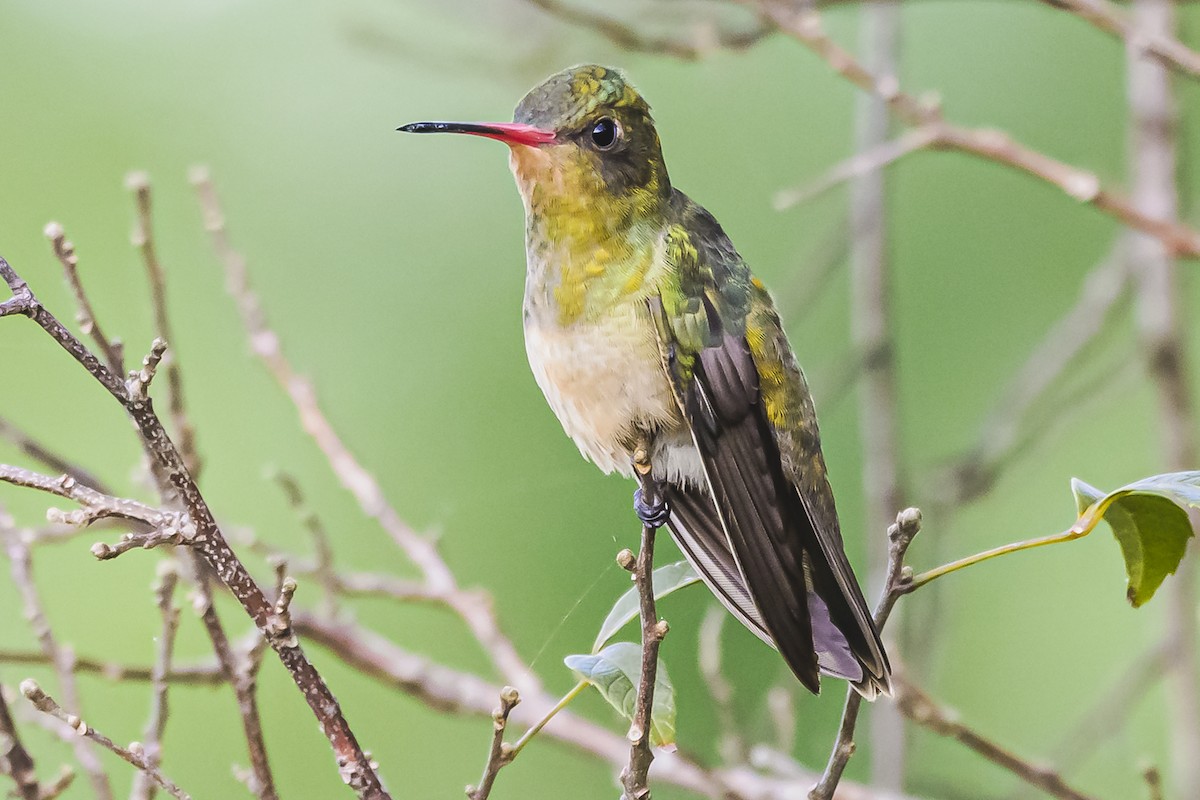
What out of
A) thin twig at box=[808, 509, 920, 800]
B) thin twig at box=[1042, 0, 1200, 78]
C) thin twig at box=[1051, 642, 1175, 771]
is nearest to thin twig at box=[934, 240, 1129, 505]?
thin twig at box=[1051, 642, 1175, 771]

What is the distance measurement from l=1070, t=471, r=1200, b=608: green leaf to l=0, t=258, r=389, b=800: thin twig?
1.27 ft

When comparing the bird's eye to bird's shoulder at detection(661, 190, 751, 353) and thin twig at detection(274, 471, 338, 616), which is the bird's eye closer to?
bird's shoulder at detection(661, 190, 751, 353)

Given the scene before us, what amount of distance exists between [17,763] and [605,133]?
516mm

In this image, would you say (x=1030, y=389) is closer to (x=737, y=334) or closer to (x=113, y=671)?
(x=737, y=334)

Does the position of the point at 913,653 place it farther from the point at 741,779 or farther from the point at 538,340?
A: the point at 538,340

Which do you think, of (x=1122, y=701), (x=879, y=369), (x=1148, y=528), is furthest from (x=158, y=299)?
(x=1122, y=701)

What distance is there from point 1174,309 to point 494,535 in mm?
1322

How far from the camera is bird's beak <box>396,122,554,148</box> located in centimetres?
56

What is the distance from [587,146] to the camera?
2.33 feet

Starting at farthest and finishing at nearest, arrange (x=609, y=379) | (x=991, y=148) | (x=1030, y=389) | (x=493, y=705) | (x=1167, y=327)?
(x=1030, y=389) < (x=1167, y=327) < (x=493, y=705) < (x=991, y=148) < (x=609, y=379)

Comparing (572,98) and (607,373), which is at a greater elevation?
(572,98)

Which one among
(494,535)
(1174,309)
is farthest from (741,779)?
(494,535)

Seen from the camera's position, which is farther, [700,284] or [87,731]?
[700,284]

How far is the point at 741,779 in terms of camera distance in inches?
52.1
